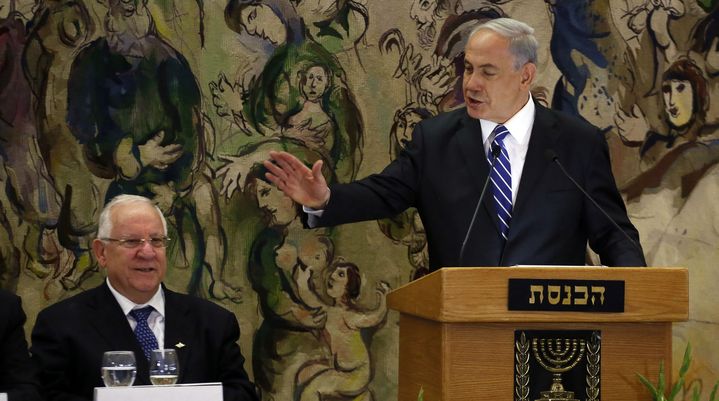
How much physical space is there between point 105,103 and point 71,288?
0.87 meters

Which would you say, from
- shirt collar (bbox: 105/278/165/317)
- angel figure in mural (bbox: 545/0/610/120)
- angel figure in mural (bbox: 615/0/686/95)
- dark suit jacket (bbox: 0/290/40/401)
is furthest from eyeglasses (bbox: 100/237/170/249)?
angel figure in mural (bbox: 615/0/686/95)

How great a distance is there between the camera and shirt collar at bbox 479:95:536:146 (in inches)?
173

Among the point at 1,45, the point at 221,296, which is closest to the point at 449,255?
the point at 221,296

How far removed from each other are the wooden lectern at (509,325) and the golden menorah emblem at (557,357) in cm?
4

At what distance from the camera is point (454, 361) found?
3.28 m

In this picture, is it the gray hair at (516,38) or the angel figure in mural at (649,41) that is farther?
the angel figure in mural at (649,41)

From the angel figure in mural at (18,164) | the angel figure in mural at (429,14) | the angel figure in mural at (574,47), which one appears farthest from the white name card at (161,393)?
the angel figure in mural at (574,47)

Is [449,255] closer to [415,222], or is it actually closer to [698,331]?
[415,222]

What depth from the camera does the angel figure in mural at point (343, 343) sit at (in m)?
5.41

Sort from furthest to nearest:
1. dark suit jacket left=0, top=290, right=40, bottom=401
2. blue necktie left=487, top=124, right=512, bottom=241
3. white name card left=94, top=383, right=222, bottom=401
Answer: blue necktie left=487, top=124, right=512, bottom=241 < dark suit jacket left=0, top=290, right=40, bottom=401 < white name card left=94, top=383, right=222, bottom=401

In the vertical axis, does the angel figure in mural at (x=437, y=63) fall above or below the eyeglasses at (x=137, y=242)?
above

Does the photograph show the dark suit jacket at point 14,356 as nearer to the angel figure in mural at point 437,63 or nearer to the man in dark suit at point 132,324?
the man in dark suit at point 132,324

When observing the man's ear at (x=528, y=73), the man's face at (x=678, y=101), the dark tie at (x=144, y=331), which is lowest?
the dark tie at (x=144, y=331)

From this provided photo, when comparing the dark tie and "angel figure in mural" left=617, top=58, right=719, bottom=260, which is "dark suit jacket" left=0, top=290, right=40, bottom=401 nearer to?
the dark tie
